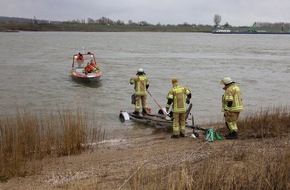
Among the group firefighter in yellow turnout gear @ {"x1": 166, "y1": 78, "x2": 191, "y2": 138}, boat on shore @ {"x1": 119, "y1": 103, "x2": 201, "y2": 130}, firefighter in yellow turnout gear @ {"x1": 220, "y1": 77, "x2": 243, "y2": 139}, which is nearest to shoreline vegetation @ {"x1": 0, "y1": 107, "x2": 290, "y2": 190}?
firefighter in yellow turnout gear @ {"x1": 220, "y1": 77, "x2": 243, "y2": 139}

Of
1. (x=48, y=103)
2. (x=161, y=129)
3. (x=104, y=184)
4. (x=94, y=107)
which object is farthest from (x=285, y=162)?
(x=48, y=103)

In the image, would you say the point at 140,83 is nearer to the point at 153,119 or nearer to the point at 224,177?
the point at 153,119

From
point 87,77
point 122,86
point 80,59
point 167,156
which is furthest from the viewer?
point 80,59

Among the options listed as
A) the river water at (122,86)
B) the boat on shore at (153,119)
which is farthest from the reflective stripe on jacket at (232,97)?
the river water at (122,86)

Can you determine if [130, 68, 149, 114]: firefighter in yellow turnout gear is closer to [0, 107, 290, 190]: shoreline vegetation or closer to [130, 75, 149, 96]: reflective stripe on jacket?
[130, 75, 149, 96]: reflective stripe on jacket

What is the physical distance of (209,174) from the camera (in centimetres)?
561

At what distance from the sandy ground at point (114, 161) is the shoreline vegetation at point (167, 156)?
0.02 m

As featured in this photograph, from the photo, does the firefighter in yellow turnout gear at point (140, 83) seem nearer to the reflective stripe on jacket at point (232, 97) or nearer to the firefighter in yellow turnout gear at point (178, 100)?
the firefighter in yellow turnout gear at point (178, 100)

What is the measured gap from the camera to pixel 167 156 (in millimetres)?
7941

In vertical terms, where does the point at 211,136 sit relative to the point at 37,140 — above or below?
below

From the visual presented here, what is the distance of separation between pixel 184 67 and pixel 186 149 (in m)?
27.9

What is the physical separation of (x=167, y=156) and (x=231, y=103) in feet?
9.33

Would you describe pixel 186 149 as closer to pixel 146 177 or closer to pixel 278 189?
pixel 146 177

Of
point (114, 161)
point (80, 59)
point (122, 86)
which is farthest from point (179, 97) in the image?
point (80, 59)
